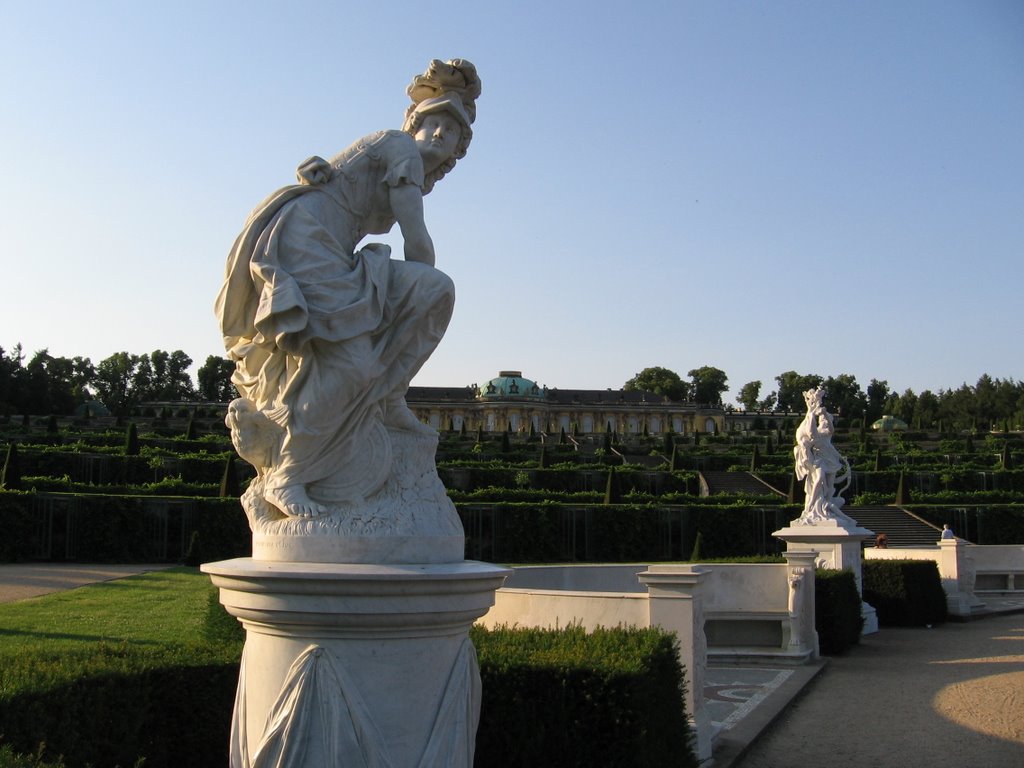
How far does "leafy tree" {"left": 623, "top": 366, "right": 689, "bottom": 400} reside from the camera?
11625cm

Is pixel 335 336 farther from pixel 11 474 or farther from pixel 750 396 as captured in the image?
pixel 750 396

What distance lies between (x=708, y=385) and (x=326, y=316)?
11417 cm

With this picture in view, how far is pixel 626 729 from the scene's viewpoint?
5.26 meters

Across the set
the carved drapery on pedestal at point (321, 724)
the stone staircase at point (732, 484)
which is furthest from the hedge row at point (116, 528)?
the stone staircase at point (732, 484)

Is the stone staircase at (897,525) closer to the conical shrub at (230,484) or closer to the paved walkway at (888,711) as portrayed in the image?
the paved walkway at (888,711)

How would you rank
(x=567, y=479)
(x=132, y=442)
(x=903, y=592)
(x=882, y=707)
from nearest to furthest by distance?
1. (x=882, y=707)
2. (x=903, y=592)
3. (x=132, y=442)
4. (x=567, y=479)

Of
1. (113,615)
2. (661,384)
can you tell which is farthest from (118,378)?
(113,615)

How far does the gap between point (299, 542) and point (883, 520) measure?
29.7 m

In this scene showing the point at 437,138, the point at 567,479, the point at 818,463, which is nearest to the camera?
the point at 437,138

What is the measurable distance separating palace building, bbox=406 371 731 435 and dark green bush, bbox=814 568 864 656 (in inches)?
3523

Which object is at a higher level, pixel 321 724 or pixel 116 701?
pixel 321 724

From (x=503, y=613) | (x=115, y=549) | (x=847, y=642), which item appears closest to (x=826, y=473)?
(x=847, y=642)

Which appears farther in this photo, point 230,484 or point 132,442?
point 132,442

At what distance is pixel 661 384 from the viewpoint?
118 meters
